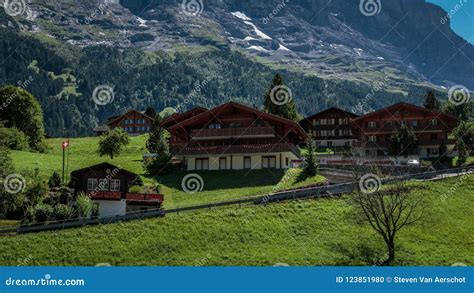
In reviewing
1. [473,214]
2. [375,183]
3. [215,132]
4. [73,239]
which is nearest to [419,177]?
[473,214]

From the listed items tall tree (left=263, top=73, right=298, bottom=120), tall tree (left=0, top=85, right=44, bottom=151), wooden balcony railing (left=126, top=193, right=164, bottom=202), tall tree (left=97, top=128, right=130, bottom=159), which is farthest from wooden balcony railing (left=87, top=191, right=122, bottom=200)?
tall tree (left=263, top=73, right=298, bottom=120)

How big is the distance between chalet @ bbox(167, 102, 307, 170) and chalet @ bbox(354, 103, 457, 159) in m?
21.5

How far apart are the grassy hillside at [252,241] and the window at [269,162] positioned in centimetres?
2014

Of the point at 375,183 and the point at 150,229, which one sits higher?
the point at 375,183

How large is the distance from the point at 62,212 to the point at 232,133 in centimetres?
3003

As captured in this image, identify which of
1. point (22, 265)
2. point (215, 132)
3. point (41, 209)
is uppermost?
point (215, 132)

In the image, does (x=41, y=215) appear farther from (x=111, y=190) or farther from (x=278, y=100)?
(x=278, y=100)

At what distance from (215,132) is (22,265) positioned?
37.0m

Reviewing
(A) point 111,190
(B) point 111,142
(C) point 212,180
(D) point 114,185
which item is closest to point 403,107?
(C) point 212,180

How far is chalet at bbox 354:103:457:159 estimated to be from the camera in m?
86.6

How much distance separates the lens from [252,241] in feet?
138

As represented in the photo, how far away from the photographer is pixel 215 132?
71.3 meters

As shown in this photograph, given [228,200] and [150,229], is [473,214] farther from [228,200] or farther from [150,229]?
[150,229]

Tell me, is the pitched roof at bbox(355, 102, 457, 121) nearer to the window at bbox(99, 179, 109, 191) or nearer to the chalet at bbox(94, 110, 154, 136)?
the window at bbox(99, 179, 109, 191)
